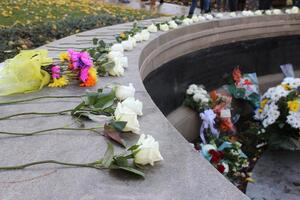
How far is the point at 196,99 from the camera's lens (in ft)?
17.1

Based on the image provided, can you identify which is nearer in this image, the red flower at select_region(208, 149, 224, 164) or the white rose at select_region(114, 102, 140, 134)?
the white rose at select_region(114, 102, 140, 134)

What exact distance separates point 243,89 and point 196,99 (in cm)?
96

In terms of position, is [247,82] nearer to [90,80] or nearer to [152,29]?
[152,29]

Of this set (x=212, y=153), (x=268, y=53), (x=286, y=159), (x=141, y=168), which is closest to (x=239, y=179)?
(x=212, y=153)

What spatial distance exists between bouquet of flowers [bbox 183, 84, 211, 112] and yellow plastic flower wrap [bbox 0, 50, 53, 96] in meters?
2.73

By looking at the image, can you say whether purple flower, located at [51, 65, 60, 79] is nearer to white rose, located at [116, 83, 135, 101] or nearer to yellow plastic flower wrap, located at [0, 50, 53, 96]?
yellow plastic flower wrap, located at [0, 50, 53, 96]

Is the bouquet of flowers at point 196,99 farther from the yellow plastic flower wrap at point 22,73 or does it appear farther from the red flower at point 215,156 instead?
the yellow plastic flower wrap at point 22,73

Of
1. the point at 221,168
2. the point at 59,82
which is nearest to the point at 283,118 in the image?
the point at 221,168

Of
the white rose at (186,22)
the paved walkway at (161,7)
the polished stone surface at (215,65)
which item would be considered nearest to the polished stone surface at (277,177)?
the polished stone surface at (215,65)

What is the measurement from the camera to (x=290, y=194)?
13.5 feet

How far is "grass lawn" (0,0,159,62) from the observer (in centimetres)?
541

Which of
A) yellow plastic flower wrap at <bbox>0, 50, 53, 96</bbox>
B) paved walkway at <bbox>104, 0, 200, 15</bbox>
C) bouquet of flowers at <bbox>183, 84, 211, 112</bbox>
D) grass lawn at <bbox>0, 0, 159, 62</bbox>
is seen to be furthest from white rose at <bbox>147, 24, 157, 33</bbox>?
paved walkway at <bbox>104, 0, 200, 15</bbox>

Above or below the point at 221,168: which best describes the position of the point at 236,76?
above

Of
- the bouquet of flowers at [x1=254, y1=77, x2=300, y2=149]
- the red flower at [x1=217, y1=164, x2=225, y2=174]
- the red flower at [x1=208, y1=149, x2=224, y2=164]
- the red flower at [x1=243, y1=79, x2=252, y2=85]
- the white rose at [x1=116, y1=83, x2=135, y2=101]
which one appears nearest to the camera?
the white rose at [x1=116, y1=83, x2=135, y2=101]
